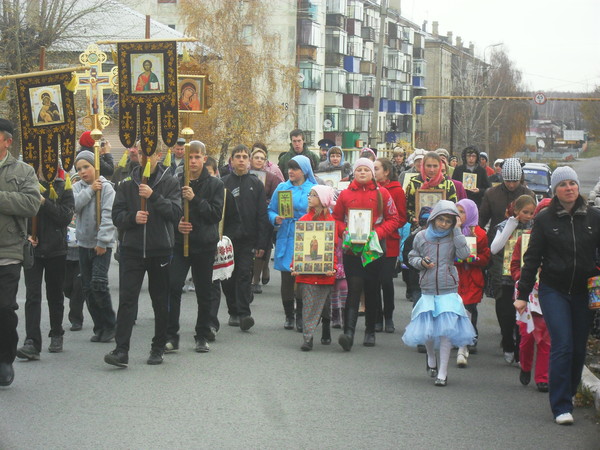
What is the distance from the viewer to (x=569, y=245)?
28.2 ft

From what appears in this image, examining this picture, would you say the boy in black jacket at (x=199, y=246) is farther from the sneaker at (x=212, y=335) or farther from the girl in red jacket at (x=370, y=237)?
the girl in red jacket at (x=370, y=237)

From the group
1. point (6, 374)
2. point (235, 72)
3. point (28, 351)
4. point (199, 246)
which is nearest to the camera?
point (6, 374)

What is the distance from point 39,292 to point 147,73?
232 cm

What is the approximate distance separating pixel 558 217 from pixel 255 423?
2782mm

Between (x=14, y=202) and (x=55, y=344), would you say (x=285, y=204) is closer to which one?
(x=55, y=344)

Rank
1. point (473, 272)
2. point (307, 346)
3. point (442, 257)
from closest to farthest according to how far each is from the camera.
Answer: point (442, 257)
point (473, 272)
point (307, 346)

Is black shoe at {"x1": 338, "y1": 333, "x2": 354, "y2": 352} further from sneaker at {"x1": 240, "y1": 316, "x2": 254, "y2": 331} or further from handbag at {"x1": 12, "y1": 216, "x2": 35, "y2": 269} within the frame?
handbag at {"x1": 12, "y1": 216, "x2": 35, "y2": 269}

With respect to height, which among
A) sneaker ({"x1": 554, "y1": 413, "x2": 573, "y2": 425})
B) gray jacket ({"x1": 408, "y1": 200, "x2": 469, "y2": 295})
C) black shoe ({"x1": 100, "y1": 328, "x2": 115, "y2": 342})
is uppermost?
gray jacket ({"x1": 408, "y1": 200, "x2": 469, "y2": 295})

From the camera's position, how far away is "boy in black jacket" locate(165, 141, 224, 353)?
11.2 metres

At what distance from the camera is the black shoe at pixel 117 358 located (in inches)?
403

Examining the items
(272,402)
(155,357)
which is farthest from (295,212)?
(272,402)

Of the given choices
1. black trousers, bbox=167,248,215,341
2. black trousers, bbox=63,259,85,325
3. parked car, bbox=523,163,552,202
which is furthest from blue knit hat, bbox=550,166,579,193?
parked car, bbox=523,163,552,202

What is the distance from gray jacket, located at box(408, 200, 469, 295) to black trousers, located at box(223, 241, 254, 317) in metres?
3.02

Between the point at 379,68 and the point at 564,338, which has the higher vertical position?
the point at 379,68
